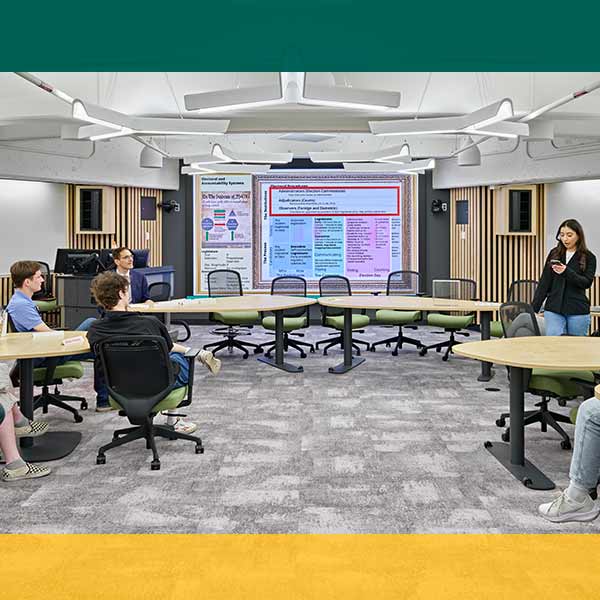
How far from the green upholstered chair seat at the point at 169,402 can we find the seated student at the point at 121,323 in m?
0.11

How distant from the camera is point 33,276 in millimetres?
5328

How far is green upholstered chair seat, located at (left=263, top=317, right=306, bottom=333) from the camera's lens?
899 cm

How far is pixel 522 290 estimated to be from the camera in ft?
26.6

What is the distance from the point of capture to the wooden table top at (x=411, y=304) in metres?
7.91

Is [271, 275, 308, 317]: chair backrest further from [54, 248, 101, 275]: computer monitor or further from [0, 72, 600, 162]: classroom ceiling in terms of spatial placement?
[54, 248, 101, 275]: computer monitor

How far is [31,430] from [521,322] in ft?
13.4

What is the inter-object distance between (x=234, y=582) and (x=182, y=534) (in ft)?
1.98

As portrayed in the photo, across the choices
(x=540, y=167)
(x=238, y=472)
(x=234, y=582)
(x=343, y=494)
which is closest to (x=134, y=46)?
(x=238, y=472)

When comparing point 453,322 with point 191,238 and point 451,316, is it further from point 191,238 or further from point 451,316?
point 191,238

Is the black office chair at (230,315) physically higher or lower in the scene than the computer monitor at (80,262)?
lower

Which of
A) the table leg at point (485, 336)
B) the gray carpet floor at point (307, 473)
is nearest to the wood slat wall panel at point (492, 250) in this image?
the table leg at point (485, 336)

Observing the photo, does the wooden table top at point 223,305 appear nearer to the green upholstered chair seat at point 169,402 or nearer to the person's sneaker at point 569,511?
the green upholstered chair seat at point 169,402

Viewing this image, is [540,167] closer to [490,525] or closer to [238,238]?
[238,238]
